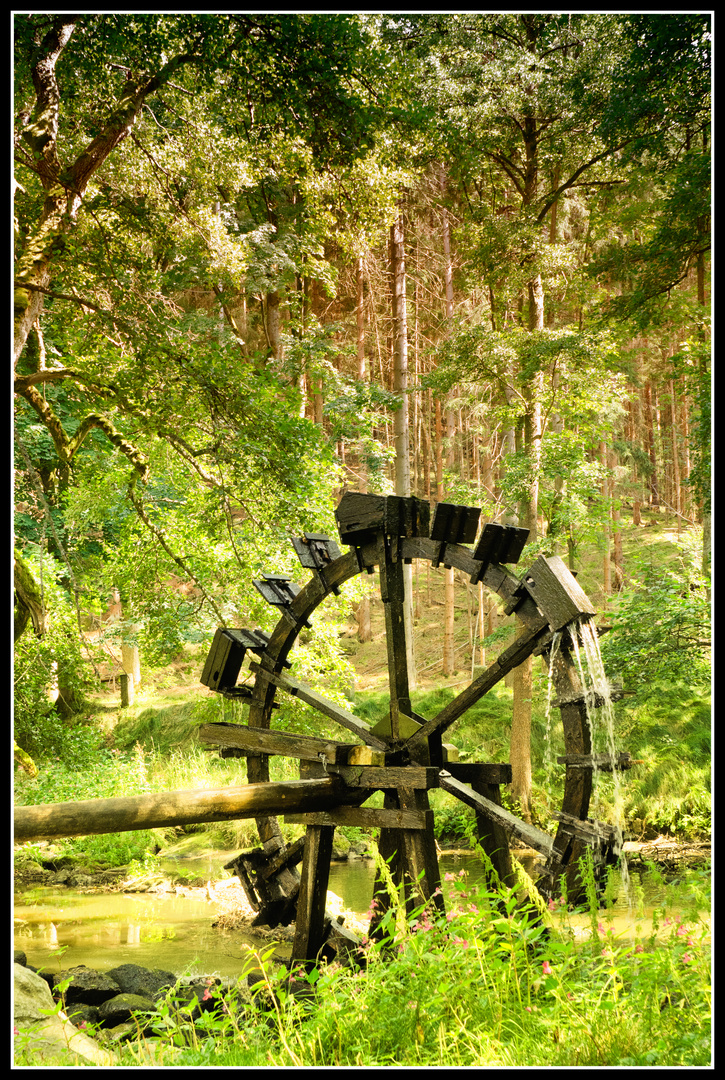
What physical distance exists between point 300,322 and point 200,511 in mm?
4769

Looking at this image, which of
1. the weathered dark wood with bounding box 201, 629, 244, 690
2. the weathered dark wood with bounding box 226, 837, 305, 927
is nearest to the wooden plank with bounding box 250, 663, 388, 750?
the weathered dark wood with bounding box 201, 629, 244, 690

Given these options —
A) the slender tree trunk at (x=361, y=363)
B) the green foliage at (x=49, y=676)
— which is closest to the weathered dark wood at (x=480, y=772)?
the green foliage at (x=49, y=676)

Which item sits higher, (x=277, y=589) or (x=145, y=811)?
(x=277, y=589)

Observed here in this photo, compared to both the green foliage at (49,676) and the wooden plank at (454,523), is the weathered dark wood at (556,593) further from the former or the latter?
the green foliage at (49,676)

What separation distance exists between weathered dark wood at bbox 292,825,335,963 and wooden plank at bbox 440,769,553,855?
0.80 metres

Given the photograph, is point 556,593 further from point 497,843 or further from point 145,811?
point 145,811

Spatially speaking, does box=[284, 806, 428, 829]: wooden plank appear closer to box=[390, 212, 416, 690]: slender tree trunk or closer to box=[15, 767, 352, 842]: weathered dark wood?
box=[15, 767, 352, 842]: weathered dark wood

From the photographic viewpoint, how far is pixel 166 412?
6.13 m

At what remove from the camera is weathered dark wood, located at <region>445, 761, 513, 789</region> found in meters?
5.10

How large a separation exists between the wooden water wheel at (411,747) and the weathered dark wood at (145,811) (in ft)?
2.55

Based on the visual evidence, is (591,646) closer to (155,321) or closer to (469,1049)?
(469,1049)

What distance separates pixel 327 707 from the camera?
5.50 metres

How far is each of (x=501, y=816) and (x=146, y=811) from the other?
2461 millimetres

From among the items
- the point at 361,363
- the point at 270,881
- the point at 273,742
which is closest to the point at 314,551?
the point at 273,742
